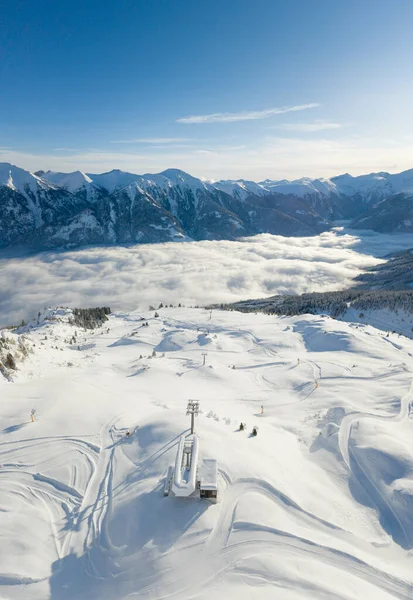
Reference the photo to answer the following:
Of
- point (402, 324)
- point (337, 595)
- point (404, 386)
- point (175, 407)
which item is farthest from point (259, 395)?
point (402, 324)

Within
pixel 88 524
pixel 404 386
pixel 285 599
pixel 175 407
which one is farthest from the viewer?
pixel 404 386

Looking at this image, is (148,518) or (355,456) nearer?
(148,518)

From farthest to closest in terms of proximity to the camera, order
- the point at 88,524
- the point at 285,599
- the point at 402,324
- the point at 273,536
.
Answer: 1. the point at 402,324
2. the point at 88,524
3. the point at 273,536
4. the point at 285,599

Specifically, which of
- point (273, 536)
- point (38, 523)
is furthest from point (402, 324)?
point (38, 523)

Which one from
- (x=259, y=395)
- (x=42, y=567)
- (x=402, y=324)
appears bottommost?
(x=402, y=324)

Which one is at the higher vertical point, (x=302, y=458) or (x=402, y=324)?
(x=302, y=458)

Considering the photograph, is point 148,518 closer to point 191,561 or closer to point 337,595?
point 191,561
